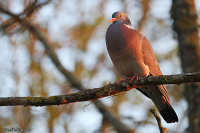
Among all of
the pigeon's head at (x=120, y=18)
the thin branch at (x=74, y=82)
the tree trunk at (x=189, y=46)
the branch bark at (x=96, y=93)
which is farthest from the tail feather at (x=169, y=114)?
the pigeon's head at (x=120, y=18)

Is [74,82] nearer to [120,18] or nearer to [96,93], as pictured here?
[120,18]

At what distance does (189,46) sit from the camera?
15.4 feet

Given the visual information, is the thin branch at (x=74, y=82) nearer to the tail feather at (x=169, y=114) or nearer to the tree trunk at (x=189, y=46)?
the tail feather at (x=169, y=114)

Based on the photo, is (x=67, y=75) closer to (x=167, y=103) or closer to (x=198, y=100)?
(x=167, y=103)

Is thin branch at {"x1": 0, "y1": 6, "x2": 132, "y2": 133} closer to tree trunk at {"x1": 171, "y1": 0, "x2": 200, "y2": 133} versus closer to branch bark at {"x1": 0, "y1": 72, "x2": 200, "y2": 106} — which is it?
tree trunk at {"x1": 171, "y1": 0, "x2": 200, "y2": 133}

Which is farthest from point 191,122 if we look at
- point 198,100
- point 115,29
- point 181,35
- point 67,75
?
point 67,75

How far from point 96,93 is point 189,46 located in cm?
268

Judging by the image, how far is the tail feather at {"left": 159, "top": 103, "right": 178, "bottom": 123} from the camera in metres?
3.91

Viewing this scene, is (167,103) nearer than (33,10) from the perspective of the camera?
No

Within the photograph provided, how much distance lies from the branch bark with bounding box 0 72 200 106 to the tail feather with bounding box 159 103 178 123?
121 cm

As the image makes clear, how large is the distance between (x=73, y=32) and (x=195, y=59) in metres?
4.61

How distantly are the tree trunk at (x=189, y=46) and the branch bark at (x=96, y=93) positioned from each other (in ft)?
6.27

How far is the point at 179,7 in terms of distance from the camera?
4.95m

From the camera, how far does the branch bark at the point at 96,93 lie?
2.67 meters
